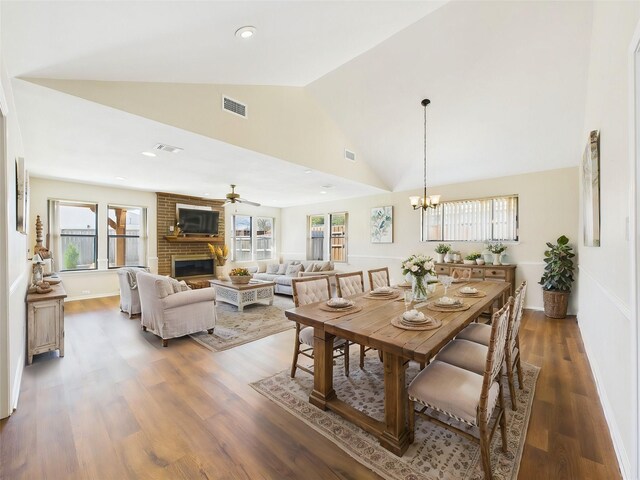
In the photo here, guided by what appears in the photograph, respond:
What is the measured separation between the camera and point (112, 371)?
2951 mm

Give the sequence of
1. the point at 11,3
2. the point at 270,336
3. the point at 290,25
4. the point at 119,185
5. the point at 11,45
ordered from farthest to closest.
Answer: the point at 119,185
the point at 270,336
the point at 290,25
the point at 11,45
the point at 11,3

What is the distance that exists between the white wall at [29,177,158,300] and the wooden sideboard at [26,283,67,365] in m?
3.52

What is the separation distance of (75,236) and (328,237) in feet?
20.6

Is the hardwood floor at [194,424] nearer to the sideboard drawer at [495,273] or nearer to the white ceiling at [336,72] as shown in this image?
the sideboard drawer at [495,273]

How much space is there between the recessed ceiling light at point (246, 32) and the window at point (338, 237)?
6.15 meters

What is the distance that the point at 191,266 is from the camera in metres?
8.03

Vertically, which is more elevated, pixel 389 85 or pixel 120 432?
pixel 389 85

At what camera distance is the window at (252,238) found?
916 centimetres

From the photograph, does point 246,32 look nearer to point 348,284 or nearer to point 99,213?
point 348,284

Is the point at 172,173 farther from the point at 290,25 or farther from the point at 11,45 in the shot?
the point at 290,25

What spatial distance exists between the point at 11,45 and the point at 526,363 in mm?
5359

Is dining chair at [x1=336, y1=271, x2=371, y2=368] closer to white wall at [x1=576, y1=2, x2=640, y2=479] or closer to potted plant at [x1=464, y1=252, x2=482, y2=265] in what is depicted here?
white wall at [x1=576, y1=2, x2=640, y2=479]

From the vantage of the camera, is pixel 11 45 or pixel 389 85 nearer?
pixel 11 45

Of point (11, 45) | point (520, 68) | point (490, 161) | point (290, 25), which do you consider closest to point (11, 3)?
point (11, 45)
